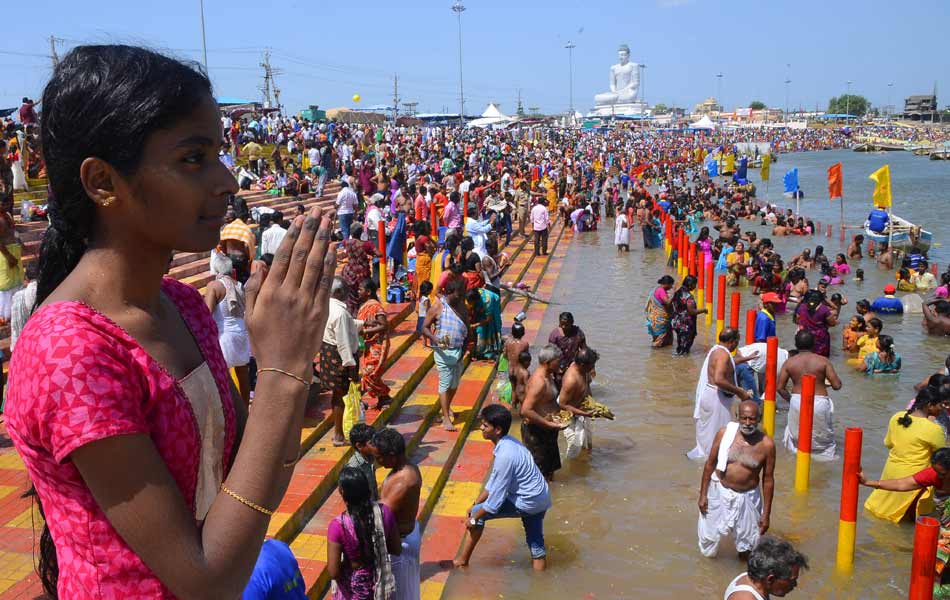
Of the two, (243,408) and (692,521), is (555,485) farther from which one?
(243,408)

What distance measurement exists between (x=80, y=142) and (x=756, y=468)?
588cm

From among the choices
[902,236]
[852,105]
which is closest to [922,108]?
[852,105]

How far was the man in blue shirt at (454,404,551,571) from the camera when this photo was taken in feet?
19.6

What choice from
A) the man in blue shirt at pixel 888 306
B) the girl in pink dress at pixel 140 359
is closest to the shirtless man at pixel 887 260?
the man in blue shirt at pixel 888 306

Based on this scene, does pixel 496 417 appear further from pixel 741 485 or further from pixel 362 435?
pixel 741 485

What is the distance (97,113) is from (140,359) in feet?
1.23

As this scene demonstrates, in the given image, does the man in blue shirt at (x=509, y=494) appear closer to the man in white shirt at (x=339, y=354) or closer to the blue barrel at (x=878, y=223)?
the man in white shirt at (x=339, y=354)

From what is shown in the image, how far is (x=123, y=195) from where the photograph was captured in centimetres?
119

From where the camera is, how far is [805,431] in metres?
7.07

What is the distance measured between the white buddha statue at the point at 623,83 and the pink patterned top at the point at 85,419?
480 feet

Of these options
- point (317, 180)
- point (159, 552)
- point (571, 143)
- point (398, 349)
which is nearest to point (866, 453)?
point (398, 349)

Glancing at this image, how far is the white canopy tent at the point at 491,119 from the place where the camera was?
205 ft

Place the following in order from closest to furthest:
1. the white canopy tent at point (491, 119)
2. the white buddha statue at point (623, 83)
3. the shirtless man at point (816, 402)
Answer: the shirtless man at point (816, 402) < the white canopy tent at point (491, 119) < the white buddha statue at point (623, 83)

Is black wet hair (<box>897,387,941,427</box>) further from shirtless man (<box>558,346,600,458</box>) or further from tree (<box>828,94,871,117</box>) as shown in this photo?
tree (<box>828,94,871,117</box>)
